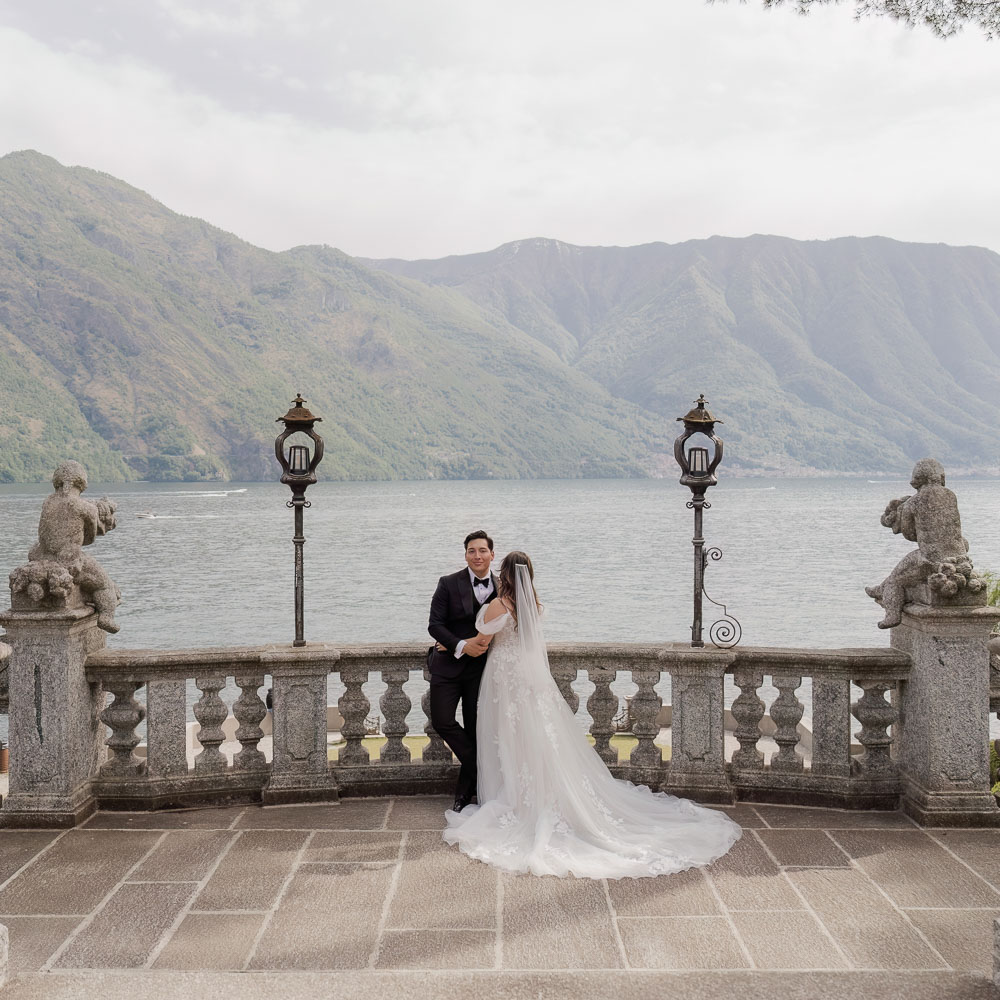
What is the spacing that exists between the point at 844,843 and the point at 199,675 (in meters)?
3.89

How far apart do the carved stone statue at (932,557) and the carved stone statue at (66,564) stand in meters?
4.74

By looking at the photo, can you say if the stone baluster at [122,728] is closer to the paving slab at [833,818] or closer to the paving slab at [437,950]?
the paving slab at [437,950]

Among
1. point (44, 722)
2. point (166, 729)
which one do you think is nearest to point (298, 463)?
point (166, 729)

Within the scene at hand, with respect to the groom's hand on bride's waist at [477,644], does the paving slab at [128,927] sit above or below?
below

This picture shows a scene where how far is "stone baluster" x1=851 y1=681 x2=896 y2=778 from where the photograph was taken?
596cm

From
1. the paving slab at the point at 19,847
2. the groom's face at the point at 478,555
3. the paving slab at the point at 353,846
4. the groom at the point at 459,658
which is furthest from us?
the groom at the point at 459,658

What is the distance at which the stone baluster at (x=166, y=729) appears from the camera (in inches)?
234

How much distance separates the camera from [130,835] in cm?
543

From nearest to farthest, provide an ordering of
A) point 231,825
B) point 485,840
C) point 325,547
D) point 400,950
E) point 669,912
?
point 400,950, point 669,912, point 485,840, point 231,825, point 325,547

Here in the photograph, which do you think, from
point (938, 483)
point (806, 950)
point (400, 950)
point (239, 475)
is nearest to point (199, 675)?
point (400, 950)

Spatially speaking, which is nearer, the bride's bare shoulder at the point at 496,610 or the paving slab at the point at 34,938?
the paving slab at the point at 34,938

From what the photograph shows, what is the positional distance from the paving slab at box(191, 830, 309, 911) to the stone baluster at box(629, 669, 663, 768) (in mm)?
2163

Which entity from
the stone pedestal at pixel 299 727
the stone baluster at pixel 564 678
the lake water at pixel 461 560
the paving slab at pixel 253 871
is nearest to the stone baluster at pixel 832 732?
the stone baluster at pixel 564 678

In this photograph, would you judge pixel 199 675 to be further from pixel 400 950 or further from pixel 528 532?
pixel 528 532
